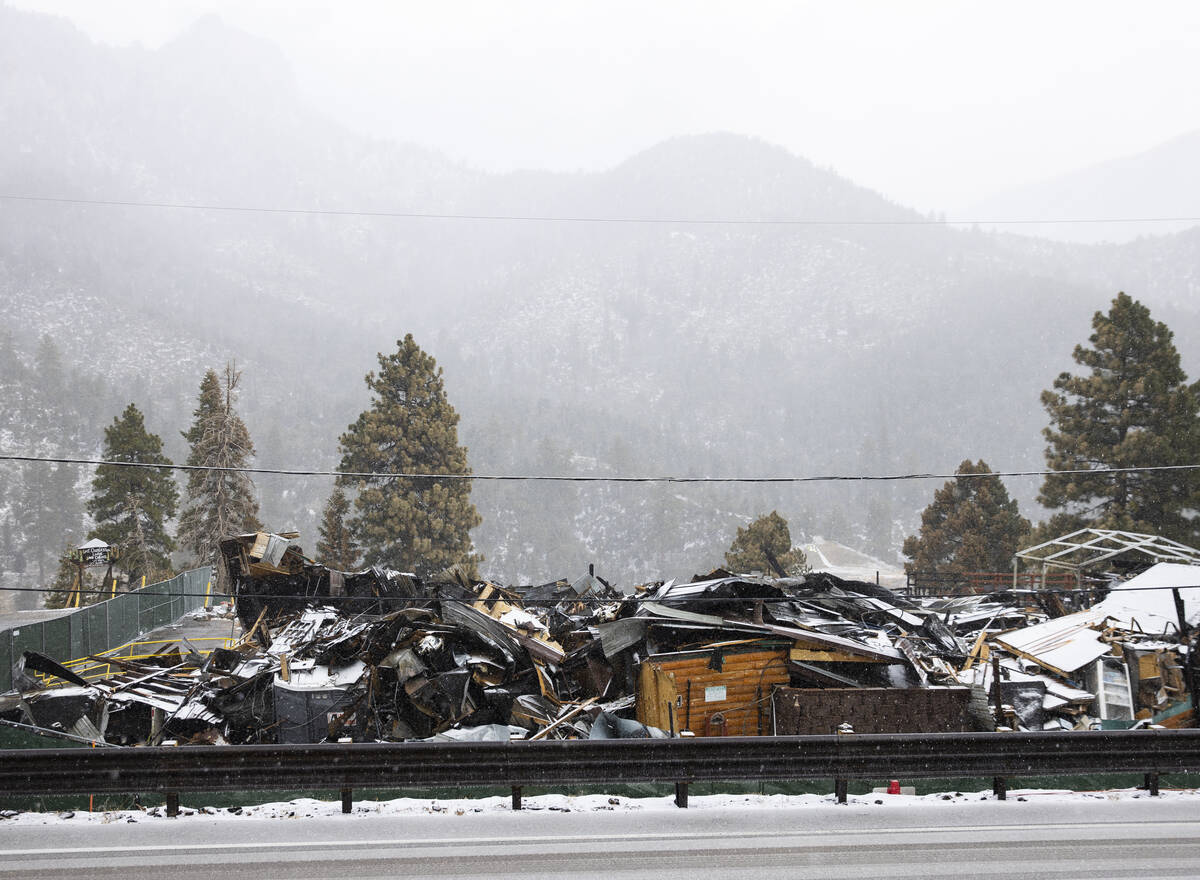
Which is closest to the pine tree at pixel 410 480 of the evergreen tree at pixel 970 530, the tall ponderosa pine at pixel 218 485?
the tall ponderosa pine at pixel 218 485

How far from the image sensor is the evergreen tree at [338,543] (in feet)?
142

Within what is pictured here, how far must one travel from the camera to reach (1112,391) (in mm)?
39156

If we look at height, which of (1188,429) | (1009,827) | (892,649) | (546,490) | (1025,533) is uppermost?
(546,490)

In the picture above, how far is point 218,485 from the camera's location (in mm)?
42938

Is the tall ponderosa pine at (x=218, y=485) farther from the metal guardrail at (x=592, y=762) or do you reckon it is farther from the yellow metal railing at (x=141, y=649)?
the metal guardrail at (x=592, y=762)

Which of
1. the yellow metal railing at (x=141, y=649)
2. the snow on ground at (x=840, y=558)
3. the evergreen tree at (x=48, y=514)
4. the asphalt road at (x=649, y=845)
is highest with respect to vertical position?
the evergreen tree at (x=48, y=514)

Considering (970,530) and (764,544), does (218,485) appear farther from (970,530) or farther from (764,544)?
(970,530)

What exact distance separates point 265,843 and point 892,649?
412 inches

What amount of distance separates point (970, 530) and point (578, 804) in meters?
43.1

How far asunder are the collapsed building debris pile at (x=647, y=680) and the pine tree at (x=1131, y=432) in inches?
921

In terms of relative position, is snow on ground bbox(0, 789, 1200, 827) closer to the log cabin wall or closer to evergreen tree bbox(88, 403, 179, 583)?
the log cabin wall

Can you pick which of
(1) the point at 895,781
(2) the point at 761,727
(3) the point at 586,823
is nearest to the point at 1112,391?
(2) the point at 761,727

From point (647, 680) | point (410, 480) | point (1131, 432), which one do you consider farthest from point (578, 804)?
point (1131, 432)

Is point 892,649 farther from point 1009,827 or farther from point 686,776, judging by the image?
point 686,776
